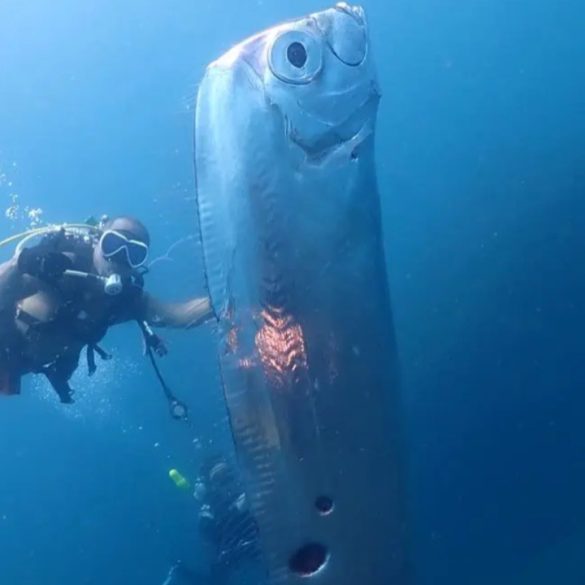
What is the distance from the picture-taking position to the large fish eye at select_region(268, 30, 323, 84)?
2.09m

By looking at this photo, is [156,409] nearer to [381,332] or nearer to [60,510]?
[60,510]

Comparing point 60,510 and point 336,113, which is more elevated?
point 336,113

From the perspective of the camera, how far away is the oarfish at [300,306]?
2045 mm

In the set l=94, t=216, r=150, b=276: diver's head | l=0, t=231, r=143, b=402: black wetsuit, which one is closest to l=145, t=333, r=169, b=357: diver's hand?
l=0, t=231, r=143, b=402: black wetsuit

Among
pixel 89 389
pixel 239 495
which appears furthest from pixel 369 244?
pixel 89 389

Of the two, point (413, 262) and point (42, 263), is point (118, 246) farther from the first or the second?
point (413, 262)

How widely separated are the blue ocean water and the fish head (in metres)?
0.33

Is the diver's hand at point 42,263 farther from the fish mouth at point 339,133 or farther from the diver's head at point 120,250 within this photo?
the fish mouth at point 339,133

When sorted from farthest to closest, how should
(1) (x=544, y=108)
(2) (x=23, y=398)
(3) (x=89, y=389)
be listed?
(2) (x=23, y=398) < (3) (x=89, y=389) < (1) (x=544, y=108)

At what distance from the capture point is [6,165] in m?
29.6

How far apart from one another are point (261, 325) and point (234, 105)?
0.62 meters

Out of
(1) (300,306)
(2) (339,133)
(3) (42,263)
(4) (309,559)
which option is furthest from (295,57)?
(3) (42,263)

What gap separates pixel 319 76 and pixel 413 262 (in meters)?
15.6

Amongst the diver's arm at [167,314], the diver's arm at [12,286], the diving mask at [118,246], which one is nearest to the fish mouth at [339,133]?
the diver's arm at [167,314]
